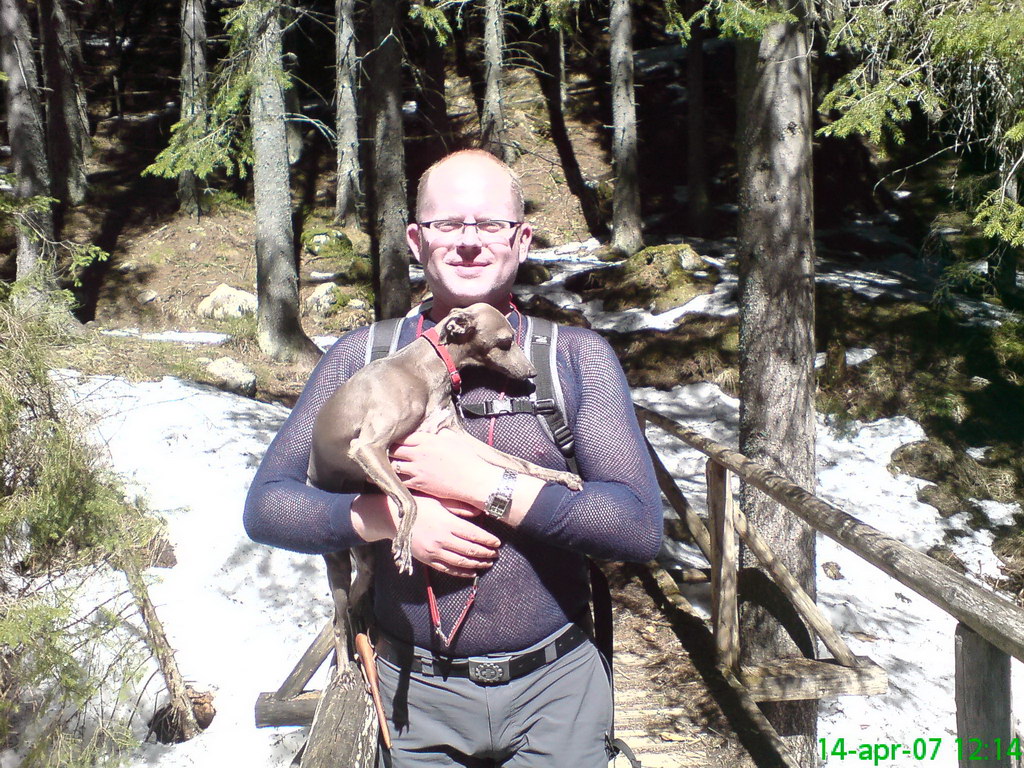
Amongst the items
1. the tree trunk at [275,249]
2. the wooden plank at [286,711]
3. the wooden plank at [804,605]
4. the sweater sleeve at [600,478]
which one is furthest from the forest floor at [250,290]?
the sweater sleeve at [600,478]

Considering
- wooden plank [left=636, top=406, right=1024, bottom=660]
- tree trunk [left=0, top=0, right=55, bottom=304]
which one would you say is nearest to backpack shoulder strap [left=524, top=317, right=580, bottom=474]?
wooden plank [left=636, top=406, right=1024, bottom=660]

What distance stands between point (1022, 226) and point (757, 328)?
2.22 m

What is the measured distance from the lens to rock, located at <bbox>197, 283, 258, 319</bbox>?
42.8ft

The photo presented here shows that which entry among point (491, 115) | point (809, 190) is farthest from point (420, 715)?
point (491, 115)

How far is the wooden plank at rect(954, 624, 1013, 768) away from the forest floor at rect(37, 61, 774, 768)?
1925mm

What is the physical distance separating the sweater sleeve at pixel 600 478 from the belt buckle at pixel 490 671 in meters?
0.34

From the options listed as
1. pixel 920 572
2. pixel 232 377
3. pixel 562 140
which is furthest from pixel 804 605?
pixel 562 140

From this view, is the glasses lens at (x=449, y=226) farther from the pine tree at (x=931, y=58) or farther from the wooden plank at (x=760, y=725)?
the pine tree at (x=931, y=58)

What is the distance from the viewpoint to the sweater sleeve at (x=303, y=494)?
192cm

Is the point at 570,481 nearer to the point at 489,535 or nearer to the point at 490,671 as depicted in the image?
the point at 489,535

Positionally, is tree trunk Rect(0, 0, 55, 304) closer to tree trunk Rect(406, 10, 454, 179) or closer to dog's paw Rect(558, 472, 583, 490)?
tree trunk Rect(406, 10, 454, 179)

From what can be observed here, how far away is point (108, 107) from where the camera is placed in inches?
899

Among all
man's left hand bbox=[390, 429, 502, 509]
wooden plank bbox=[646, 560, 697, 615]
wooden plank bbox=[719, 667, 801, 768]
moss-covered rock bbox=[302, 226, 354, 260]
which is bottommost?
wooden plank bbox=[646, 560, 697, 615]

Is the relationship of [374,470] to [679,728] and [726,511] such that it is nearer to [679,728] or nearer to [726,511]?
[679,728]
